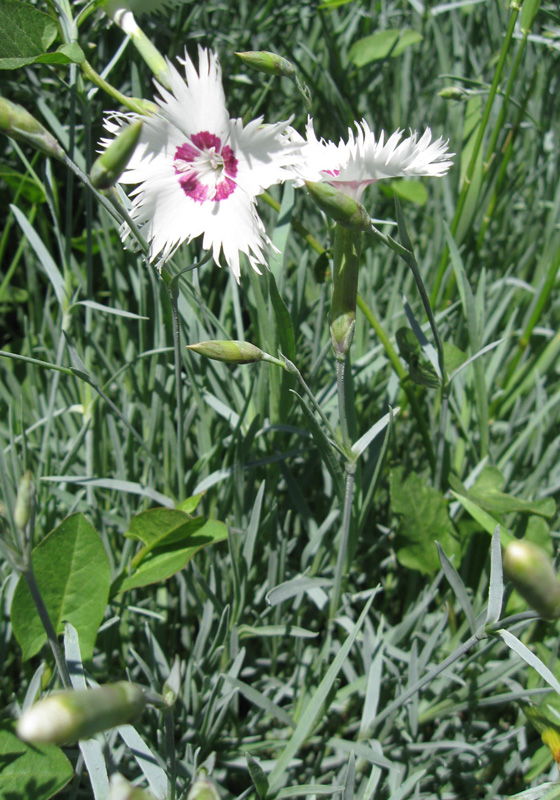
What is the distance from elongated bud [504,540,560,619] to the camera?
0.43 m

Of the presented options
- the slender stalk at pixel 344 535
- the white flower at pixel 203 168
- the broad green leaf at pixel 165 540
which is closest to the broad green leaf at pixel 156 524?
the broad green leaf at pixel 165 540

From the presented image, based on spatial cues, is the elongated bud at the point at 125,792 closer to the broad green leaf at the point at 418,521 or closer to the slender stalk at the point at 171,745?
the slender stalk at the point at 171,745

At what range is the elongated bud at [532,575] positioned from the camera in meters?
0.43

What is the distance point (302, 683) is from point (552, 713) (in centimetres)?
32

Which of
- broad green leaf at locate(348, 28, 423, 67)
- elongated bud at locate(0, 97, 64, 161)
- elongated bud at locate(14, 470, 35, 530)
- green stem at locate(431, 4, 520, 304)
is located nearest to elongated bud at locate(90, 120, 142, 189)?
elongated bud at locate(0, 97, 64, 161)

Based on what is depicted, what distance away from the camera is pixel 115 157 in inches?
18.3

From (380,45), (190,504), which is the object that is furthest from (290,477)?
(380,45)

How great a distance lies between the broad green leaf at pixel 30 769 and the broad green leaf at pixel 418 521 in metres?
0.48

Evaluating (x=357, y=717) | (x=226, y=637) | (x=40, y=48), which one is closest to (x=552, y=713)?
(x=357, y=717)

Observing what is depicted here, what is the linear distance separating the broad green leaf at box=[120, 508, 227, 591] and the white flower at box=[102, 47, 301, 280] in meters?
0.30

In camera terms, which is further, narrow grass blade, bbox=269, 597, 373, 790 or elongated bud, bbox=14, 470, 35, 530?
narrow grass blade, bbox=269, 597, 373, 790

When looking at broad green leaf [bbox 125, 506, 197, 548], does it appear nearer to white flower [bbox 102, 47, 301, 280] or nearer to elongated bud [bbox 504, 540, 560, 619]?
white flower [bbox 102, 47, 301, 280]

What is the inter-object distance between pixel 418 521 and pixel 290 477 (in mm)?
190

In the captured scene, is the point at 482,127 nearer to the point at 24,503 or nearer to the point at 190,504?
the point at 190,504
